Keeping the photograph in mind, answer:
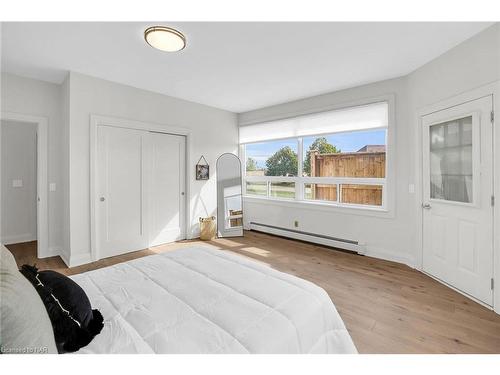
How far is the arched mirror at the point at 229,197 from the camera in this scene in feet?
16.0

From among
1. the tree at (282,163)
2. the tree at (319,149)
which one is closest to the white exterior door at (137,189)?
the tree at (282,163)

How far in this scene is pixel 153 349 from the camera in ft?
3.16

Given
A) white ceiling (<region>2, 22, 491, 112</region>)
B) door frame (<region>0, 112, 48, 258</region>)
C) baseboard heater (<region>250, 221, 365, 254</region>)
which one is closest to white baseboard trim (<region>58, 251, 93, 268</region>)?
door frame (<region>0, 112, 48, 258</region>)

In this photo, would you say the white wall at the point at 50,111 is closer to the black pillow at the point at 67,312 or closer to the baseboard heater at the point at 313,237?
the black pillow at the point at 67,312

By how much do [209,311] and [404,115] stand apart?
3510 millimetres

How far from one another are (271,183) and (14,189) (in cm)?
472

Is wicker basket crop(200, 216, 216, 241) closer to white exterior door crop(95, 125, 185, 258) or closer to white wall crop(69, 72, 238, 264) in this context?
white wall crop(69, 72, 238, 264)

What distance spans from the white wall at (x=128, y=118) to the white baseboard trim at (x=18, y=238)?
2.13 m

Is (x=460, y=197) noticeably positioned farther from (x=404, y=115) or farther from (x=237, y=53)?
(x=237, y=53)

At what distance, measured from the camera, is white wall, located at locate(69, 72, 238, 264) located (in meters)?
3.24

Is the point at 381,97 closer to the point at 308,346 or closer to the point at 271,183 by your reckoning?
the point at 271,183

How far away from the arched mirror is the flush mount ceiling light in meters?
2.64

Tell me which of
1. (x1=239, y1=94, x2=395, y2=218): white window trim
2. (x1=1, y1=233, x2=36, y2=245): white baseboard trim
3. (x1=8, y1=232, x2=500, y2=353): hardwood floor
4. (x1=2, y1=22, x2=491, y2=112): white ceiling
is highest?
(x1=2, y1=22, x2=491, y2=112): white ceiling
